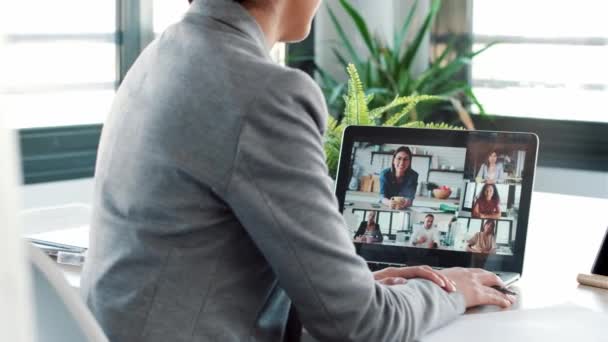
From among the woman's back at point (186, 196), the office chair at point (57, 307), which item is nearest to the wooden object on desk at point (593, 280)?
the woman's back at point (186, 196)

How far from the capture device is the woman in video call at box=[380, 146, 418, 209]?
154 centimetres

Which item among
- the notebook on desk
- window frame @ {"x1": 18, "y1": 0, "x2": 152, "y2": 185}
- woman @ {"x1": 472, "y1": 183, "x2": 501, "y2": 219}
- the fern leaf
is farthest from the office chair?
window frame @ {"x1": 18, "y1": 0, "x2": 152, "y2": 185}

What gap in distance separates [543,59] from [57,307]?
3321mm

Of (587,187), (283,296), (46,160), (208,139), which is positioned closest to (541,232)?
(283,296)

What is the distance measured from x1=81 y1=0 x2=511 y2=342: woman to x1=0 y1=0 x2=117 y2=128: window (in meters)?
2.69

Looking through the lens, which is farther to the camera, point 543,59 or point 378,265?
point 543,59

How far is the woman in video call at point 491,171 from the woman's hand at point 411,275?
20cm

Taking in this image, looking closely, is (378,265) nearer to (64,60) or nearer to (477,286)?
(477,286)

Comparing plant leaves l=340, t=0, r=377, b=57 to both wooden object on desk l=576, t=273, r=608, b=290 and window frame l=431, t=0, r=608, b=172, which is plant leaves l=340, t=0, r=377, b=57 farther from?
wooden object on desk l=576, t=273, r=608, b=290

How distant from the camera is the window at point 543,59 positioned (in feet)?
13.0

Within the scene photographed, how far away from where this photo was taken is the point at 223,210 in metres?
1.20

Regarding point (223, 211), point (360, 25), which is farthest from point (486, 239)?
point (360, 25)

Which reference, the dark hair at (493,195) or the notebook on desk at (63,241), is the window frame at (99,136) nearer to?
the notebook on desk at (63,241)

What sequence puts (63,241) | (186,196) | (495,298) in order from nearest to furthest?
(186,196) → (495,298) → (63,241)
